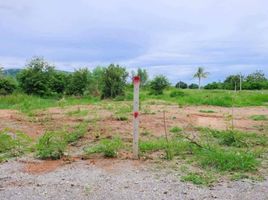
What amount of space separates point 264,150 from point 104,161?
2.56 metres

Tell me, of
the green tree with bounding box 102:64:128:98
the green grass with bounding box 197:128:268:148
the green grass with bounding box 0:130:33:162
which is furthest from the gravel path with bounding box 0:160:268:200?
the green tree with bounding box 102:64:128:98

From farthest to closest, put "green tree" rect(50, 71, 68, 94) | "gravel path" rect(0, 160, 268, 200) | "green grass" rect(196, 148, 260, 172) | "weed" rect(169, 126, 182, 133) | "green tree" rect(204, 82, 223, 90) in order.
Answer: "green tree" rect(204, 82, 223, 90) < "green tree" rect(50, 71, 68, 94) < "weed" rect(169, 126, 182, 133) < "green grass" rect(196, 148, 260, 172) < "gravel path" rect(0, 160, 268, 200)

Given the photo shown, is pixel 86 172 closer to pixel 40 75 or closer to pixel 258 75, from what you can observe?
pixel 40 75

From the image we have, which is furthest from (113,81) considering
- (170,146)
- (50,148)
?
(50,148)

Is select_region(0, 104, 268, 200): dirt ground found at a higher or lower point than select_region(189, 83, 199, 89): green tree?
lower

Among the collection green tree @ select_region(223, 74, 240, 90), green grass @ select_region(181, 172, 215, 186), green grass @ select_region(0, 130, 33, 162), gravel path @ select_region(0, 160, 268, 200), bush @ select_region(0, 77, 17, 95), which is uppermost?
green tree @ select_region(223, 74, 240, 90)

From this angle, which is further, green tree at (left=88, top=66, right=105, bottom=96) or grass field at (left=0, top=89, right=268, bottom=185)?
green tree at (left=88, top=66, right=105, bottom=96)

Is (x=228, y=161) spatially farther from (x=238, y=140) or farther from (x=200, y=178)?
(x=238, y=140)

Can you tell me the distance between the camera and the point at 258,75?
159 feet

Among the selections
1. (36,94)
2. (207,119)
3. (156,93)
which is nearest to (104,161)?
(207,119)

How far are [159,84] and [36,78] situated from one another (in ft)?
32.0

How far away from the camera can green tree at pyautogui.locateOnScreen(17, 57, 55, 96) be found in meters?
25.0

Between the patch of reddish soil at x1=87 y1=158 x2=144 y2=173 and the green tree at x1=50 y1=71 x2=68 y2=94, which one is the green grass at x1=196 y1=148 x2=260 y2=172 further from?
the green tree at x1=50 y1=71 x2=68 y2=94

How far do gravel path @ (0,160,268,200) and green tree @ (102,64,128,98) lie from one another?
64.7 ft
